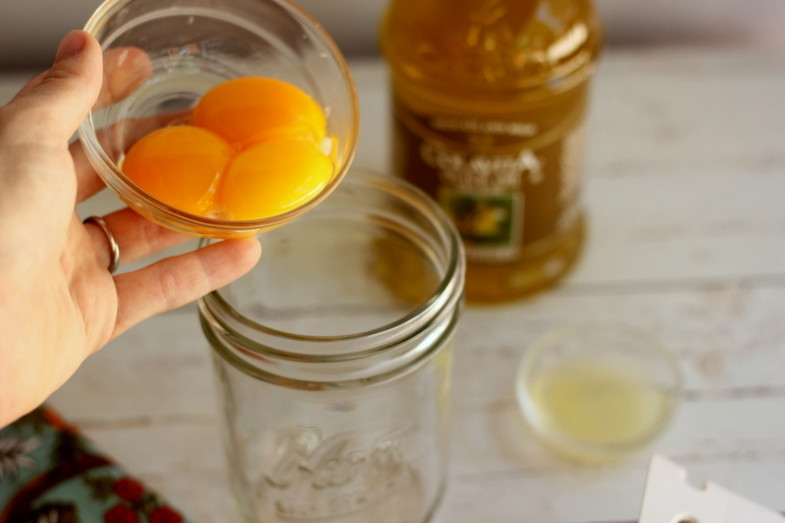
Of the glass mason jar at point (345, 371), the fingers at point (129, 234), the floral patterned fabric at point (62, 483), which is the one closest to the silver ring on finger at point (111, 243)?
the fingers at point (129, 234)

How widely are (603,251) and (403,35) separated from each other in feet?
1.28

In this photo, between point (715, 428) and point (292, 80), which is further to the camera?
point (715, 428)

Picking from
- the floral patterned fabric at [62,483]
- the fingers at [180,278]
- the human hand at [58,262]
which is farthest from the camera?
the floral patterned fabric at [62,483]

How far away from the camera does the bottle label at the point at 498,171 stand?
0.98 meters

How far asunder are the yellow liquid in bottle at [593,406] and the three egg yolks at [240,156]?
0.40 m

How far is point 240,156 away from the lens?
77 cm

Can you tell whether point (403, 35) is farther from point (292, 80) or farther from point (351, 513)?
point (351, 513)

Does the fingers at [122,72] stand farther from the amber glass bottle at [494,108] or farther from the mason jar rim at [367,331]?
the amber glass bottle at [494,108]

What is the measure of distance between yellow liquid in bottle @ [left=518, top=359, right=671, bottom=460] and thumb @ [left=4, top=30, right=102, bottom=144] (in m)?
0.56

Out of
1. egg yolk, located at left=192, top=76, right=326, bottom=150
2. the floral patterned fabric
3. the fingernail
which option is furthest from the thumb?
the floral patterned fabric

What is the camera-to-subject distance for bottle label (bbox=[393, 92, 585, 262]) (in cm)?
98

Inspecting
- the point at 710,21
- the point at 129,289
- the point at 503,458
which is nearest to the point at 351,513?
the point at 503,458

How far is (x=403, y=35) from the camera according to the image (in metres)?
1.00

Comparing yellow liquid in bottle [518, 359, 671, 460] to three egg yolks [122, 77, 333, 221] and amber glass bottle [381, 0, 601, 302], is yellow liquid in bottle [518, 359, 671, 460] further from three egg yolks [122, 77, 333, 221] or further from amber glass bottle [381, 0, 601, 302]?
three egg yolks [122, 77, 333, 221]
